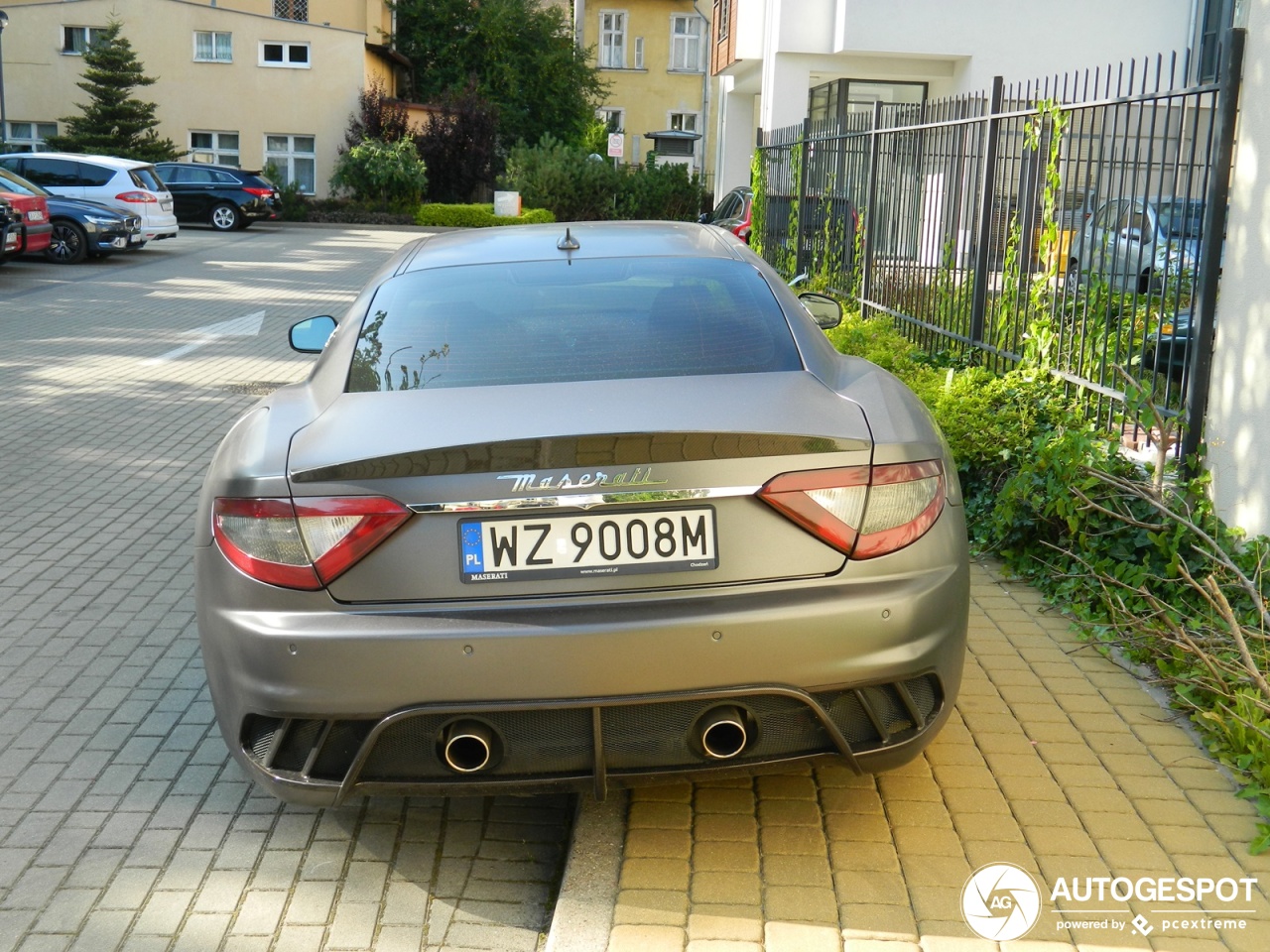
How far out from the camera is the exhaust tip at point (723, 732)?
3.14m

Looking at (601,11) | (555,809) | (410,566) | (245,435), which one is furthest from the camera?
(601,11)

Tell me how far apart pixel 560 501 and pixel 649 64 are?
59.8 meters

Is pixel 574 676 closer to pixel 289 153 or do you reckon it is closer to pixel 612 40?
pixel 289 153

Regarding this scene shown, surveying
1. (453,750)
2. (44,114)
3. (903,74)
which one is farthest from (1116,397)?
(44,114)

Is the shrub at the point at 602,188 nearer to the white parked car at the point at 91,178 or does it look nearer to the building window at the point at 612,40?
the white parked car at the point at 91,178

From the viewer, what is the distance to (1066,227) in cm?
682

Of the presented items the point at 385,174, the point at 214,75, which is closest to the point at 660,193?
the point at 385,174

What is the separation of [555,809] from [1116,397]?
3.27 metres

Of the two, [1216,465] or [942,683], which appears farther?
[1216,465]

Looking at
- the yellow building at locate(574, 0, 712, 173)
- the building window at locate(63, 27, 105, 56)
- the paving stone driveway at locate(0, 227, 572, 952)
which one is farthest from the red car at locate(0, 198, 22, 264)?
the yellow building at locate(574, 0, 712, 173)

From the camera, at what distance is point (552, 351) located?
12.4 ft

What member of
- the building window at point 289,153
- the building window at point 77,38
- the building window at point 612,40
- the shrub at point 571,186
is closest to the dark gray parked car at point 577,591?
the shrub at point 571,186

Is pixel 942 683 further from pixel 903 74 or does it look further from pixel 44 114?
pixel 44 114

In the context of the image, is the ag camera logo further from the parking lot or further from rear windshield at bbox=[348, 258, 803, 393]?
rear windshield at bbox=[348, 258, 803, 393]
